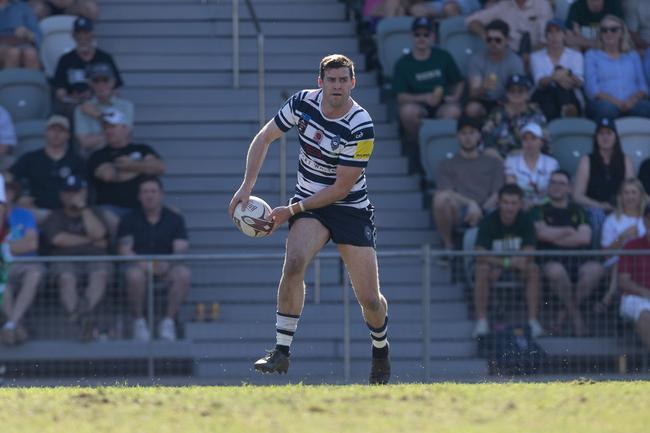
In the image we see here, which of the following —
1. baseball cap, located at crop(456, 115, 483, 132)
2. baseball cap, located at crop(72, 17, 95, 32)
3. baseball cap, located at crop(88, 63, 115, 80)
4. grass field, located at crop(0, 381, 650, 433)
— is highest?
baseball cap, located at crop(72, 17, 95, 32)

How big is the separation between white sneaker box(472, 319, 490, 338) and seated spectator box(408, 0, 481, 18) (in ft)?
16.3

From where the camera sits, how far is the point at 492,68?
1752 centimetres

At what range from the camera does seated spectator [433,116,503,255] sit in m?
16.1

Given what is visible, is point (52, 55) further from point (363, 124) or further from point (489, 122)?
point (363, 124)

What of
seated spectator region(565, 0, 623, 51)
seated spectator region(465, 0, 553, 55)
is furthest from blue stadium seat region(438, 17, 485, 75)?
seated spectator region(565, 0, 623, 51)

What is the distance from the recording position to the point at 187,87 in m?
18.4

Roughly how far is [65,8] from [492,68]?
199 inches


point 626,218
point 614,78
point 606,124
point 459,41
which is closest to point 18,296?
point 626,218

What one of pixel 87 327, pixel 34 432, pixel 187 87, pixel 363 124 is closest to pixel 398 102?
pixel 187 87

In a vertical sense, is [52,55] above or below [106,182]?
above

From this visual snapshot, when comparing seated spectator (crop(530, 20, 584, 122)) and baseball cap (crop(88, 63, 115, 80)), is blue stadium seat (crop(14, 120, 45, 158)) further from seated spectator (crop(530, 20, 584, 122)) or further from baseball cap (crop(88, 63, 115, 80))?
seated spectator (crop(530, 20, 584, 122))

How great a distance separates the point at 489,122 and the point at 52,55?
508 cm

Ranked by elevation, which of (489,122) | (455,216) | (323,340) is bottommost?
(323,340)

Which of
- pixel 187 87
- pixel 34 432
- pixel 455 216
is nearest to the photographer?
pixel 34 432
